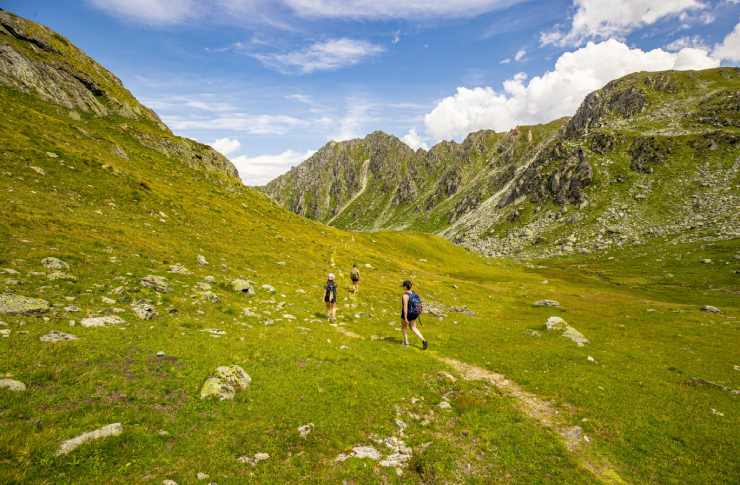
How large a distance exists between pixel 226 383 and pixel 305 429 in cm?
414

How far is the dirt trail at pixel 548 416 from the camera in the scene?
1362 cm

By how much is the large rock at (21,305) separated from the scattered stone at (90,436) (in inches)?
400

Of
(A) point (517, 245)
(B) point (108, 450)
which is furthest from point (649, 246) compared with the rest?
(B) point (108, 450)

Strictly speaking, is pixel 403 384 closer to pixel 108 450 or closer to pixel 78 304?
pixel 108 450

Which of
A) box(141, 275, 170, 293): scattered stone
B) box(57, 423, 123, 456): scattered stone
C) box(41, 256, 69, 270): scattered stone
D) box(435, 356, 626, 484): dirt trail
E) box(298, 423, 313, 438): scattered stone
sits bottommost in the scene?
box(435, 356, 626, 484): dirt trail

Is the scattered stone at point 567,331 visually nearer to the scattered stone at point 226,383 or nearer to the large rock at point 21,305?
the scattered stone at point 226,383

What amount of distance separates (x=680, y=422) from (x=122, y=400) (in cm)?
2518

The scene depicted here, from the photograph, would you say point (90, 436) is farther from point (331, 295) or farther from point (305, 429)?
point (331, 295)

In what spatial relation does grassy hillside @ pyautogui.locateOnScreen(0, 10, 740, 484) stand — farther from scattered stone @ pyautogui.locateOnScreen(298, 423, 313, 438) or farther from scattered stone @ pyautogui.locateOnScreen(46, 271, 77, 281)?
scattered stone @ pyautogui.locateOnScreen(298, 423, 313, 438)

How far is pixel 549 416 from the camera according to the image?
57.4ft

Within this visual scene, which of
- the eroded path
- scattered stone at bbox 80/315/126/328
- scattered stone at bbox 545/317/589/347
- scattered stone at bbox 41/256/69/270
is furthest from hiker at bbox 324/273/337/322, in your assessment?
scattered stone at bbox 545/317/589/347

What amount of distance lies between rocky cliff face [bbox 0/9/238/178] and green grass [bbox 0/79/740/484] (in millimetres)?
22812

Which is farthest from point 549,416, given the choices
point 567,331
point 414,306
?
point 567,331

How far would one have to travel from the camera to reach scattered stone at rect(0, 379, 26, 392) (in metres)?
11.4
